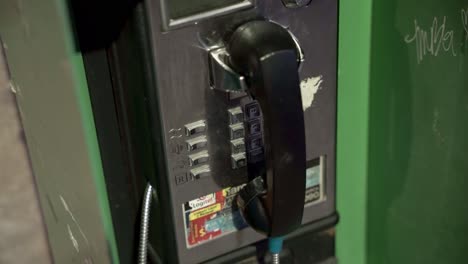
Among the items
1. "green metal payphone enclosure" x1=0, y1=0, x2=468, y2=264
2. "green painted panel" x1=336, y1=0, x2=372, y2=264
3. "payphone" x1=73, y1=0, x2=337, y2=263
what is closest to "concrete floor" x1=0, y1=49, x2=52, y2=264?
"green metal payphone enclosure" x1=0, y1=0, x2=468, y2=264

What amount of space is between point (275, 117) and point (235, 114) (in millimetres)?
61

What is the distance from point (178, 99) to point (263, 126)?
10 centimetres

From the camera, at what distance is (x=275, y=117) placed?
2.39 feet

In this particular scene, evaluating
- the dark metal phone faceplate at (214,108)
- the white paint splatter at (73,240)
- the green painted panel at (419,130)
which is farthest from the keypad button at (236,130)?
the white paint splatter at (73,240)

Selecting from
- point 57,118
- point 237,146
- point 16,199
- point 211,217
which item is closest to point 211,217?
point 211,217

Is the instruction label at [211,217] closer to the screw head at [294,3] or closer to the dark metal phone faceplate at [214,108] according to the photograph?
the dark metal phone faceplate at [214,108]

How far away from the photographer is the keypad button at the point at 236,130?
778 millimetres

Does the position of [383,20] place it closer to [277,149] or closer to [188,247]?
[277,149]

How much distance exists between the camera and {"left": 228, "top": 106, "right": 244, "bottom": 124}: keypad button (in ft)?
2.54

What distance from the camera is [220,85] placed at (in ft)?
2.44

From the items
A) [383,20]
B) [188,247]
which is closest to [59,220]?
[188,247]

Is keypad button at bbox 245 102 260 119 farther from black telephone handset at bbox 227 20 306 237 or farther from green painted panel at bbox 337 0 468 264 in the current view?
green painted panel at bbox 337 0 468 264

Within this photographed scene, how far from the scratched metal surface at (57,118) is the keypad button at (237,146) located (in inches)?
6.2

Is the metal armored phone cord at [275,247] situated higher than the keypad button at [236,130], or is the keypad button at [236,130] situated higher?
the keypad button at [236,130]
